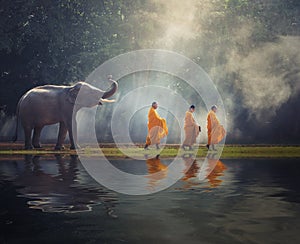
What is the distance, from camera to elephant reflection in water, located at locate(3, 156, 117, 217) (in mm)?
10312

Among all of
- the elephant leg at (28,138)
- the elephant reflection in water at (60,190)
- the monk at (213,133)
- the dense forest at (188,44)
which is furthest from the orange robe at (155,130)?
the dense forest at (188,44)

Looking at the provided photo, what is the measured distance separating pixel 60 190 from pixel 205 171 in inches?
186

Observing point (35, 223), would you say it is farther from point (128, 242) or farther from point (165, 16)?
point (165, 16)

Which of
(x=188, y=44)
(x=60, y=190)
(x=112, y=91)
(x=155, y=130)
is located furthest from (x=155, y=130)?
(x=188, y=44)

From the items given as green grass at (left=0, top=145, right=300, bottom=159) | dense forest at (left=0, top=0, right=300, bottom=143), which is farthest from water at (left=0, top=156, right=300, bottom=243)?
dense forest at (left=0, top=0, right=300, bottom=143)

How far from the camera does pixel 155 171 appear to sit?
16578 mm

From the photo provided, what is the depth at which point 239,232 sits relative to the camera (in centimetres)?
803

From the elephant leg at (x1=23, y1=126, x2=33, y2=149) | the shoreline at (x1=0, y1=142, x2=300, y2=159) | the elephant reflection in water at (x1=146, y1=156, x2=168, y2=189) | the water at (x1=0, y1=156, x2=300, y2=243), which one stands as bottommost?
the water at (x1=0, y1=156, x2=300, y2=243)

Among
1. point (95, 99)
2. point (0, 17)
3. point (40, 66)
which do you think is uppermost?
→ point (0, 17)

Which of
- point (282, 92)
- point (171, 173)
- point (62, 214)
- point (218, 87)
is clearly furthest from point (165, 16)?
point (62, 214)

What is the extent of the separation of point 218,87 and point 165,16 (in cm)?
460

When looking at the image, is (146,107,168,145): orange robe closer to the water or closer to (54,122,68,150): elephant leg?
(54,122,68,150): elephant leg

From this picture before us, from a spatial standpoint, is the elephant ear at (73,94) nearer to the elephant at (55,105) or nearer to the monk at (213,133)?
the elephant at (55,105)

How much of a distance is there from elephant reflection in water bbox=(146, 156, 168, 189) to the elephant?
662 centimetres
